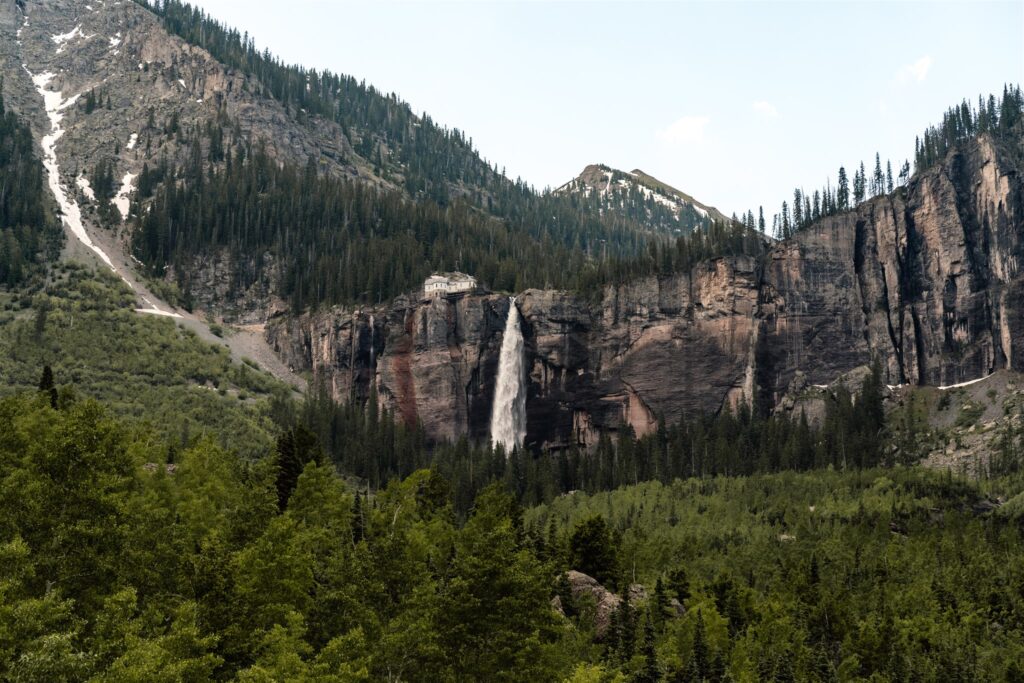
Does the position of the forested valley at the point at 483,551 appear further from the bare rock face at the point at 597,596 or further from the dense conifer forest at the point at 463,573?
the bare rock face at the point at 597,596

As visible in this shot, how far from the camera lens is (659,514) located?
159000 mm

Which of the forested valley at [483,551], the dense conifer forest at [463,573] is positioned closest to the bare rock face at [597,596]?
the forested valley at [483,551]

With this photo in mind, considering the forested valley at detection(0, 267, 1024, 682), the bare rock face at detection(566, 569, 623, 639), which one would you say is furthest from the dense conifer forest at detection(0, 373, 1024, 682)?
the bare rock face at detection(566, 569, 623, 639)

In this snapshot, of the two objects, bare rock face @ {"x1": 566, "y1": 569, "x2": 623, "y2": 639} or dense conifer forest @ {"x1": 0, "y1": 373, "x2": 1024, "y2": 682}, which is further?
bare rock face @ {"x1": 566, "y1": 569, "x2": 623, "y2": 639}

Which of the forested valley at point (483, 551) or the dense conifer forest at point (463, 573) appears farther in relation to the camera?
Answer: the forested valley at point (483, 551)

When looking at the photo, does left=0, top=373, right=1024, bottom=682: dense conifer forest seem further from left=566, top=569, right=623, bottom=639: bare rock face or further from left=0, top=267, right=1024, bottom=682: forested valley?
left=566, top=569, right=623, bottom=639: bare rock face

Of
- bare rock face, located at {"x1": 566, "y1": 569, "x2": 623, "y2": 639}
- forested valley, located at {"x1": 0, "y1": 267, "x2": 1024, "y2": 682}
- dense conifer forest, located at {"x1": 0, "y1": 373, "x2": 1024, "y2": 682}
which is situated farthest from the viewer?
bare rock face, located at {"x1": 566, "y1": 569, "x2": 623, "y2": 639}

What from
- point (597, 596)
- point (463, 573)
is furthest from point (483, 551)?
point (597, 596)

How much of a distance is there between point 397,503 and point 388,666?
59.7 meters

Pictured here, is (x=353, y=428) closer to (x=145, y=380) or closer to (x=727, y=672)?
(x=145, y=380)

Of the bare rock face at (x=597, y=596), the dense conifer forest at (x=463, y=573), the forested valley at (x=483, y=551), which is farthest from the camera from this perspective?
the bare rock face at (x=597, y=596)

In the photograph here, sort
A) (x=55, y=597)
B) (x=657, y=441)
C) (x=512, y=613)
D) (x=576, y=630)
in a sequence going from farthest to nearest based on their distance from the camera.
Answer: (x=657, y=441) < (x=576, y=630) < (x=512, y=613) < (x=55, y=597)

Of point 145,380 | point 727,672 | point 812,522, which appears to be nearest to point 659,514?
point 812,522

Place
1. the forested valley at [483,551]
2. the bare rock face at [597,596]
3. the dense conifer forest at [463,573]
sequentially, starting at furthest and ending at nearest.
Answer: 1. the bare rock face at [597,596]
2. the forested valley at [483,551]
3. the dense conifer forest at [463,573]
